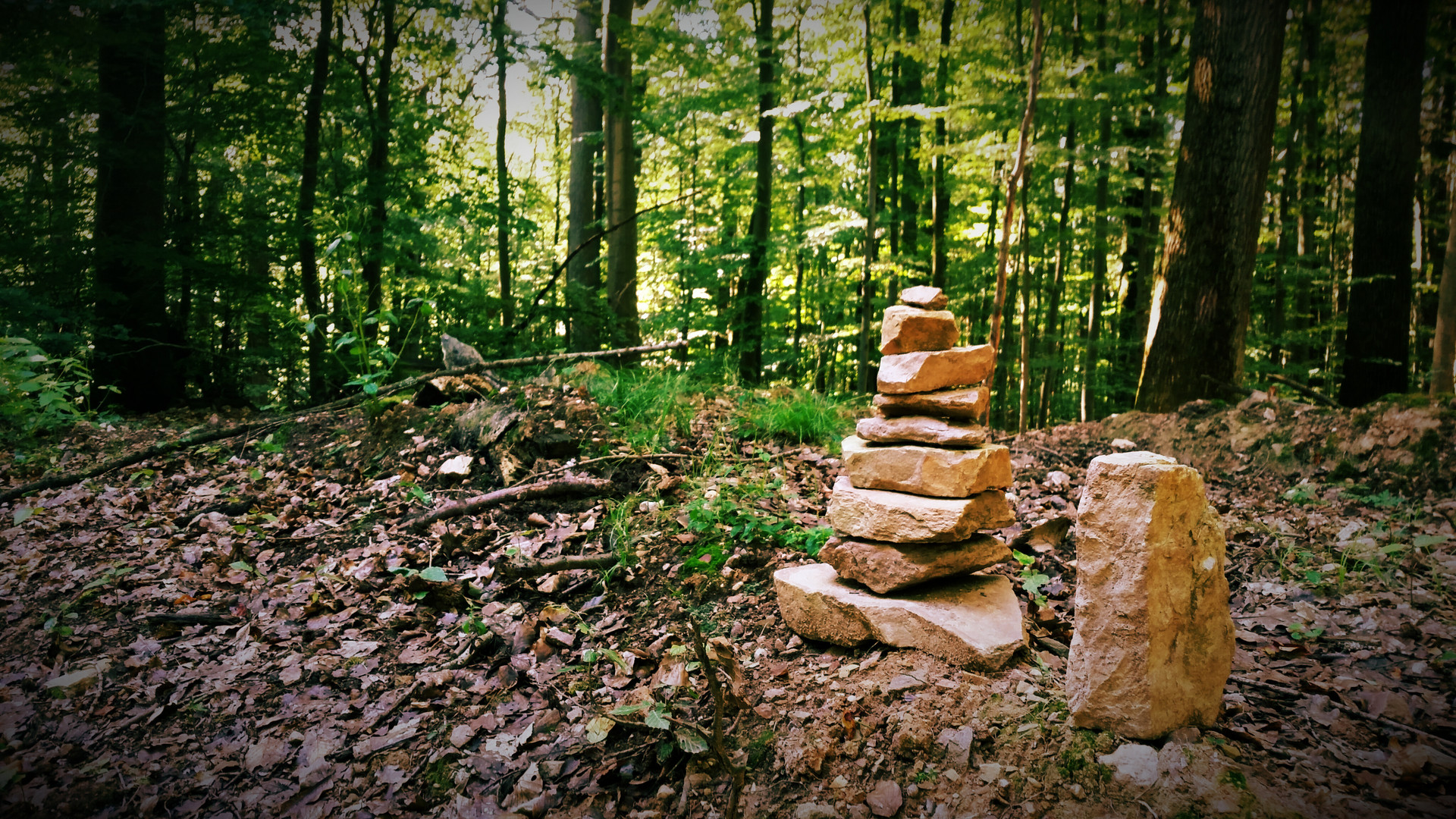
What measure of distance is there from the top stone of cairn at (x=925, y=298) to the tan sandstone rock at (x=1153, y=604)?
1272mm

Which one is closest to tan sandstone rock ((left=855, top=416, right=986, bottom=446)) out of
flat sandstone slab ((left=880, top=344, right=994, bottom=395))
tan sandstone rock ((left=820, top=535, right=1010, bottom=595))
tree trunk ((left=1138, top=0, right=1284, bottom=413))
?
flat sandstone slab ((left=880, top=344, right=994, bottom=395))

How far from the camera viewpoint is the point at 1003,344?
1564cm

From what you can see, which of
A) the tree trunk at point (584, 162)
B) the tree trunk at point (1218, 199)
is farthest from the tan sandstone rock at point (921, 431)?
the tree trunk at point (584, 162)

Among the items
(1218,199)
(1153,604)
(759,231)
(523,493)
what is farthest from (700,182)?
(1153,604)

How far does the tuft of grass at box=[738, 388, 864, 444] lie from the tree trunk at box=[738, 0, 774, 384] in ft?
10.8

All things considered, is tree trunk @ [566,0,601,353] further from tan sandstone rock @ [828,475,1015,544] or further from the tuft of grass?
tan sandstone rock @ [828,475,1015,544]

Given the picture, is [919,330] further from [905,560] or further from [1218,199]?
[1218,199]

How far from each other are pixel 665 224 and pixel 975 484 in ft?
28.9

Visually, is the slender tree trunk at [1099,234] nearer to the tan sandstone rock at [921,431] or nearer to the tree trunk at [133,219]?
the tan sandstone rock at [921,431]

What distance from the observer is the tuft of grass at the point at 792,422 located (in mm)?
4855

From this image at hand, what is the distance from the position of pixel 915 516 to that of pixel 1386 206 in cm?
742

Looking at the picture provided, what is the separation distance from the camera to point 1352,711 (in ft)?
5.77

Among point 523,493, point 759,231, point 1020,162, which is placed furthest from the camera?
point 759,231

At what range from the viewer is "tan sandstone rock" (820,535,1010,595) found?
8.40 feet
